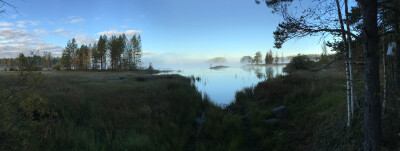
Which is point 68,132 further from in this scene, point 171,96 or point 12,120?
point 171,96

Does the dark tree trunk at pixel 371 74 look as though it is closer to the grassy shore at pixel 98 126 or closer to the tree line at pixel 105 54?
the grassy shore at pixel 98 126

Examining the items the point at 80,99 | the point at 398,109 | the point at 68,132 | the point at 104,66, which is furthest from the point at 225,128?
the point at 104,66

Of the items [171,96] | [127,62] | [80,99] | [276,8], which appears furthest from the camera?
[127,62]

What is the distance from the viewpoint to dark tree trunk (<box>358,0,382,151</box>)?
3.48 m

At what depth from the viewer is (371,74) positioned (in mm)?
3523

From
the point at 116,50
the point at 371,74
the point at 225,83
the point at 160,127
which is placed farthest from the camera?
the point at 116,50

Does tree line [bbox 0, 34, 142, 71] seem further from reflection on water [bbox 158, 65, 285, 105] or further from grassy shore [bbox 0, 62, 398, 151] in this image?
grassy shore [bbox 0, 62, 398, 151]

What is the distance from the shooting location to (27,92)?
13.0 ft

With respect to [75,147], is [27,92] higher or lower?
higher

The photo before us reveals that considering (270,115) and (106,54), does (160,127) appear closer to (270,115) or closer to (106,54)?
(270,115)

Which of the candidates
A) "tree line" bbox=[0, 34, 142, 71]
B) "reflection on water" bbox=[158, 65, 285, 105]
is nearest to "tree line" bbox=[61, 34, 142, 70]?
"tree line" bbox=[0, 34, 142, 71]

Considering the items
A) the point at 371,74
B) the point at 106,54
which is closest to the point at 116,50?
the point at 106,54


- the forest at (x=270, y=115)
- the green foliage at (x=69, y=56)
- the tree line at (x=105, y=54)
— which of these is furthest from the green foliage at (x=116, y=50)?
the forest at (x=270, y=115)

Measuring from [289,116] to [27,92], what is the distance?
29.3ft
